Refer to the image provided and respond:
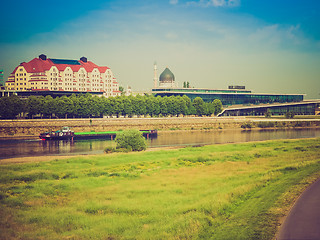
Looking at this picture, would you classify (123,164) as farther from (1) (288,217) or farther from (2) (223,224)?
(1) (288,217)

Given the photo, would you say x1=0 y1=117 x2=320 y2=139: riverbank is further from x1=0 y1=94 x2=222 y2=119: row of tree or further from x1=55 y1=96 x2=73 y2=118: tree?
x1=0 y1=94 x2=222 y2=119: row of tree

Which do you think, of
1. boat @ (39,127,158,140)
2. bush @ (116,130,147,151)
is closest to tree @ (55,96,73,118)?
boat @ (39,127,158,140)

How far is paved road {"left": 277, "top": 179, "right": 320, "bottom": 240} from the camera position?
16987mm

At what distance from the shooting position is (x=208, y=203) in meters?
27.4

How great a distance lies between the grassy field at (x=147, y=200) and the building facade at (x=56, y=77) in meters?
114

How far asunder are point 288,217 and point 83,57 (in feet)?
578

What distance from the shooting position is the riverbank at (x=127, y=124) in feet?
351

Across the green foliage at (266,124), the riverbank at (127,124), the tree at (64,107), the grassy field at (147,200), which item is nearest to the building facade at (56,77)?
the tree at (64,107)

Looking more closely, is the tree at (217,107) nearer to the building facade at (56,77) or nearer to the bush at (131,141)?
the building facade at (56,77)

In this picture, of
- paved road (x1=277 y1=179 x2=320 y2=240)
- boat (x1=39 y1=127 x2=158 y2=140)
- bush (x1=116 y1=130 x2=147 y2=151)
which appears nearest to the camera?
paved road (x1=277 y1=179 x2=320 y2=240)

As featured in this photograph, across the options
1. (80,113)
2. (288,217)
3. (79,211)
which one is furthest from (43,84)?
(288,217)

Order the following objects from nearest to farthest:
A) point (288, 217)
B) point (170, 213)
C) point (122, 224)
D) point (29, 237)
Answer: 1. point (288, 217)
2. point (29, 237)
3. point (122, 224)
4. point (170, 213)

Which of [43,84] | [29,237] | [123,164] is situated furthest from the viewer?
[43,84]

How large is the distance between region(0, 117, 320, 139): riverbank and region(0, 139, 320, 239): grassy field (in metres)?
62.3
